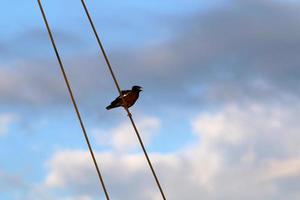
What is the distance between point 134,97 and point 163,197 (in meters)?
22.2

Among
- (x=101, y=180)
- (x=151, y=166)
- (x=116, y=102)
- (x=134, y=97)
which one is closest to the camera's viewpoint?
(x=101, y=180)

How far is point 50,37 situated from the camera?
18.2 m

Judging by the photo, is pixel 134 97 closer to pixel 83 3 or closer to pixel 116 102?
pixel 116 102

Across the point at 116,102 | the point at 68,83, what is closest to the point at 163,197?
the point at 68,83

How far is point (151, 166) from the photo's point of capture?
62.1 ft

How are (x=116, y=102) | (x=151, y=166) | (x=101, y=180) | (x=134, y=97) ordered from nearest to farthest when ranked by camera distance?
1. (x=101, y=180)
2. (x=151, y=166)
3. (x=134, y=97)
4. (x=116, y=102)

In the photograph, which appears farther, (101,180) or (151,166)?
(151,166)

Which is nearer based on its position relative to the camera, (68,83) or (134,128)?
(68,83)

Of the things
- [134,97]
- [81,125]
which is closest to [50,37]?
[81,125]

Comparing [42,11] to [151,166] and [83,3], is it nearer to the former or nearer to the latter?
[83,3]

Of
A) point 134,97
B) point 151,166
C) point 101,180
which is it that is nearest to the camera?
point 101,180

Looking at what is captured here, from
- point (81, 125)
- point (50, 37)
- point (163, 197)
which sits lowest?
point (163, 197)

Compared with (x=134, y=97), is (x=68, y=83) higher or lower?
lower

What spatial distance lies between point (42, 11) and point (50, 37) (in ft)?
2.40
